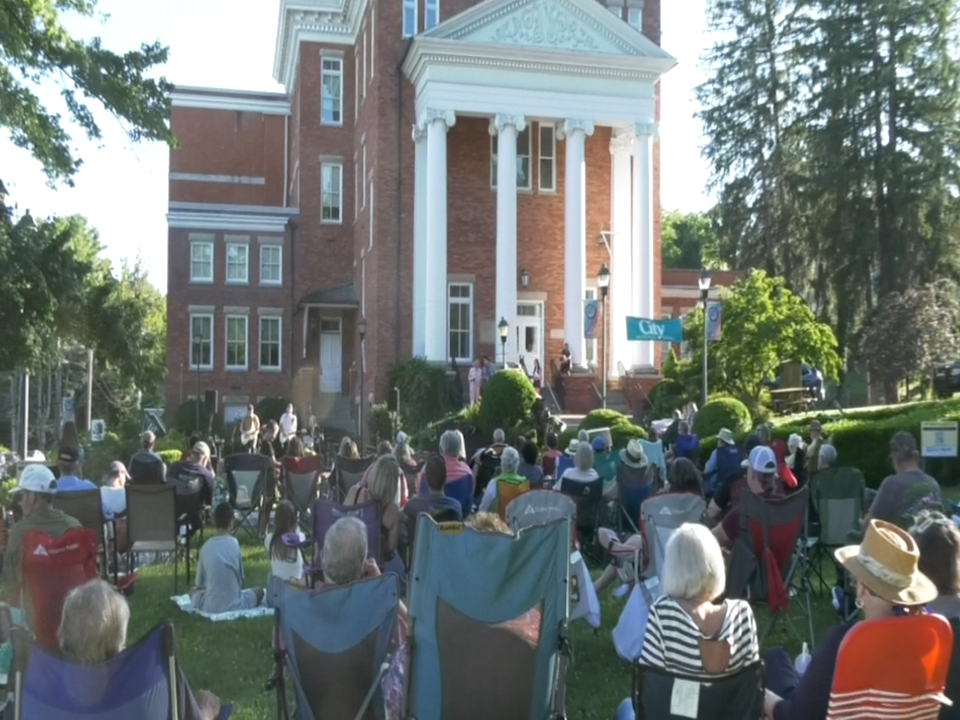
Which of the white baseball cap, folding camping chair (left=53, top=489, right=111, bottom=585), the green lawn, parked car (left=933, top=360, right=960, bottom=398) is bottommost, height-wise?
the green lawn

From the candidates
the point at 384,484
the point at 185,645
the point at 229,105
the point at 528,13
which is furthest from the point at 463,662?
the point at 229,105

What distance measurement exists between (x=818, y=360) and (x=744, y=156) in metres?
14.4

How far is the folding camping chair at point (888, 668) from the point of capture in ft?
12.9

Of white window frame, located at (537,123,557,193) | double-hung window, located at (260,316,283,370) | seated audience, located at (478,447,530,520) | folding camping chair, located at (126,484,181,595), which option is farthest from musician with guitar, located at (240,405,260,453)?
double-hung window, located at (260,316,283,370)

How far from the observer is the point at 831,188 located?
120 ft

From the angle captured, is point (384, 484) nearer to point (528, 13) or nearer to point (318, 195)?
point (528, 13)

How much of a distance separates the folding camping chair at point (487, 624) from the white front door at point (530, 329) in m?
28.3

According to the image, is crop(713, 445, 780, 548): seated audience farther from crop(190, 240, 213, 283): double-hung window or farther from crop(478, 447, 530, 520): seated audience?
crop(190, 240, 213, 283): double-hung window

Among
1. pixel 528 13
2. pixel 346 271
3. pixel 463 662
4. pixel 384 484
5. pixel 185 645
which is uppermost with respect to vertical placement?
pixel 528 13

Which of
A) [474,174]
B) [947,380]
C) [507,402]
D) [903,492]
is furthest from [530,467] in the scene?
[474,174]

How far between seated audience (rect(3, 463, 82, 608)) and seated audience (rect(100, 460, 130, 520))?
2.94 meters

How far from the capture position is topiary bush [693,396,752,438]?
22.0 m

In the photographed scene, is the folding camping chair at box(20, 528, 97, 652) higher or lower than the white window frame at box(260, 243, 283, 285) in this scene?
lower

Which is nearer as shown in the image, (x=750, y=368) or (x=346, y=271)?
(x=750, y=368)
